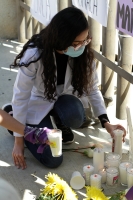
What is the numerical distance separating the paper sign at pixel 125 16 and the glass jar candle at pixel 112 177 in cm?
95

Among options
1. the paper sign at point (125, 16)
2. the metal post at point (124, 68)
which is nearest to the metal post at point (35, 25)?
the metal post at point (124, 68)

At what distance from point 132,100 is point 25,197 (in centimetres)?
159

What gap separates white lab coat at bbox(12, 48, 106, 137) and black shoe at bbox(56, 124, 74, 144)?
0.70 ft

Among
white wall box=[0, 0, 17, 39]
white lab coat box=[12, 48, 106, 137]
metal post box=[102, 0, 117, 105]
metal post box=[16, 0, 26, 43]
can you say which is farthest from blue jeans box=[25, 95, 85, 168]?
white wall box=[0, 0, 17, 39]

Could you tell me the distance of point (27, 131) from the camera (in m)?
2.38

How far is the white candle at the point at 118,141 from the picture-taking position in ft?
9.04

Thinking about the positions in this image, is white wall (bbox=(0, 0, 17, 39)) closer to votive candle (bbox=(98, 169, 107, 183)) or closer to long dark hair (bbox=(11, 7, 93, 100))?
long dark hair (bbox=(11, 7, 93, 100))

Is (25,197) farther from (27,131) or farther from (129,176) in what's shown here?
(129,176)

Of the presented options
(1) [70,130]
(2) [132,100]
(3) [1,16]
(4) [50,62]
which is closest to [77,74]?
(4) [50,62]

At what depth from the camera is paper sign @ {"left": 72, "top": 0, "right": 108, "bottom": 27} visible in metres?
3.22

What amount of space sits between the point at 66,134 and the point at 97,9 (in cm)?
101

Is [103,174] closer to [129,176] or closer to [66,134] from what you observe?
[129,176]

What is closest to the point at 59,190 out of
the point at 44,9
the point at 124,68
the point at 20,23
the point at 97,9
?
the point at 124,68

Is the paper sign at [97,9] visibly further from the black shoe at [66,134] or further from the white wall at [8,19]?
the white wall at [8,19]
